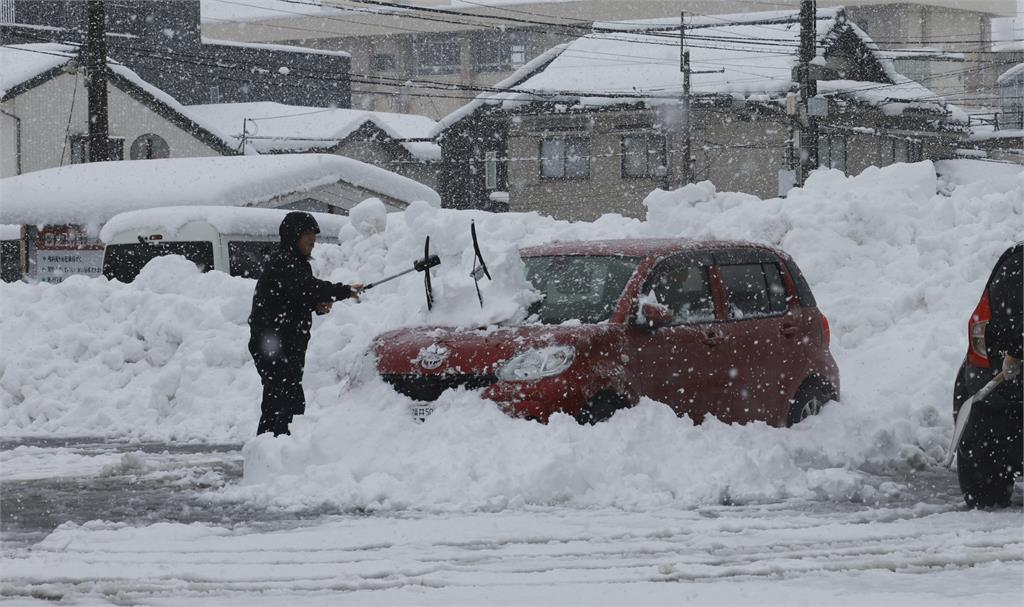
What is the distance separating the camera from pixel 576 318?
30.6ft

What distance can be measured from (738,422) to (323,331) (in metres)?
5.94

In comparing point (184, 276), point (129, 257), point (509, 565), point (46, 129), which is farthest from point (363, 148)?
point (509, 565)

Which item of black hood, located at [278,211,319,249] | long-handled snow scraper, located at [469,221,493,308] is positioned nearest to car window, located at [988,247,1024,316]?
long-handled snow scraper, located at [469,221,493,308]

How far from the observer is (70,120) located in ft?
168

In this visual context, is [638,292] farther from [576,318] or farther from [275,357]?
[275,357]

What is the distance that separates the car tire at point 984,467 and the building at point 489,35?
82325 millimetres

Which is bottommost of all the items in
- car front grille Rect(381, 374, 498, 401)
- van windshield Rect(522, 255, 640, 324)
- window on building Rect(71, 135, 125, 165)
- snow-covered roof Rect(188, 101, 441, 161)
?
car front grille Rect(381, 374, 498, 401)

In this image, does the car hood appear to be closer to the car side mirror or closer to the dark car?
the car side mirror

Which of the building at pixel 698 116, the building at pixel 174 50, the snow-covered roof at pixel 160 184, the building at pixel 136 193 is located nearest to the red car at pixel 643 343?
the building at pixel 136 193

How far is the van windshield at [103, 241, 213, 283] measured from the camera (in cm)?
2375

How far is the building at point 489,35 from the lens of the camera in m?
89.4

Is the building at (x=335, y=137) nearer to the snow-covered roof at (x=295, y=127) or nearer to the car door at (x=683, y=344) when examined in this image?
the snow-covered roof at (x=295, y=127)

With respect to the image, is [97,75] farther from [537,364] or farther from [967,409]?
[967,409]

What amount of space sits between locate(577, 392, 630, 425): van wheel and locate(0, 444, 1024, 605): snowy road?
35.0 inches
